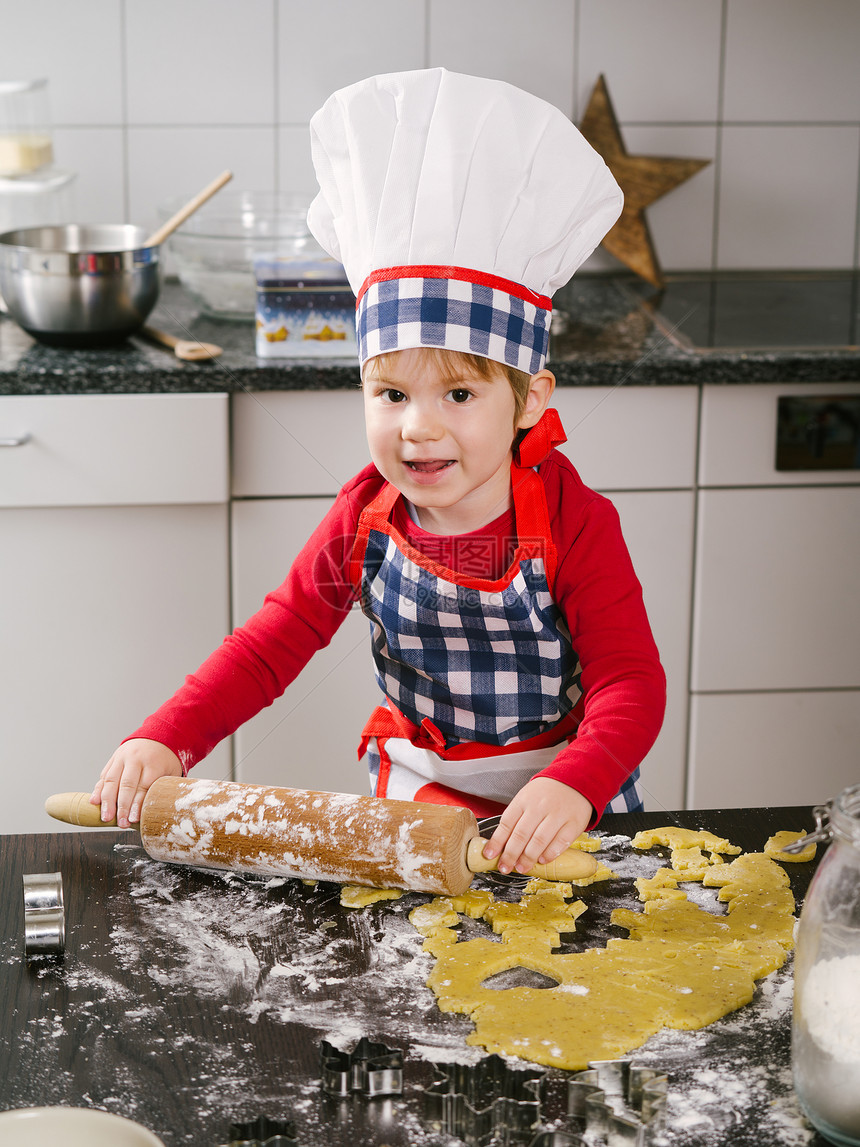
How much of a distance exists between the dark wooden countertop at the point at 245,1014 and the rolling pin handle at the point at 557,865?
22 mm

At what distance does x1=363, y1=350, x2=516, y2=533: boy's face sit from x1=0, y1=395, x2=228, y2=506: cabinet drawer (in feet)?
2.36

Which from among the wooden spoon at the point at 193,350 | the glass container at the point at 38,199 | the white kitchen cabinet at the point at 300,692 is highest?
the glass container at the point at 38,199

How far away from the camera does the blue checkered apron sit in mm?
1032

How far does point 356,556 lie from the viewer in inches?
43.1

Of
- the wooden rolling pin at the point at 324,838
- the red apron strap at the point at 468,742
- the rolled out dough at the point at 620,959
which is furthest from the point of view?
the red apron strap at the point at 468,742

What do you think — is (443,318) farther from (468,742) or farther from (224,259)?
(224,259)

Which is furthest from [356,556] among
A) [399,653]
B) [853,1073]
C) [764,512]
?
[764,512]

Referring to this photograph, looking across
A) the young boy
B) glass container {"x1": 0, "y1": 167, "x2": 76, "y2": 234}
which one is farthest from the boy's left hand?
glass container {"x1": 0, "y1": 167, "x2": 76, "y2": 234}

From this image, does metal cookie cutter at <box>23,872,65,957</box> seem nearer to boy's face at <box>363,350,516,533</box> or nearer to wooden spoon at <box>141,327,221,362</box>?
boy's face at <box>363,350,516,533</box>

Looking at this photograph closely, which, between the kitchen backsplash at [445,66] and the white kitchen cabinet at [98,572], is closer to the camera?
the white kitchen cabinet at [98,572]

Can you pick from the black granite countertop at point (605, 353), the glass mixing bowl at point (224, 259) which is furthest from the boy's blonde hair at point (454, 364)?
the glass mixing bowl at point (224, 259)

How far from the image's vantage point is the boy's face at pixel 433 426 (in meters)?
0.90

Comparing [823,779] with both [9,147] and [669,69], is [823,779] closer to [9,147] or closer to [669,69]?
[669,69]

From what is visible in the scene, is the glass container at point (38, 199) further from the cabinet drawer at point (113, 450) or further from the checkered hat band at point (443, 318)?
the checkered hat band at point (443, 318)
